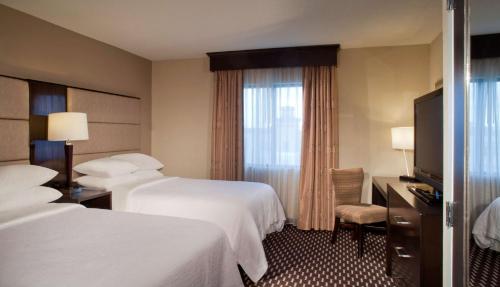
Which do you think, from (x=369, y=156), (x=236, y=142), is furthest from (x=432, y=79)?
(x=236, y=142)

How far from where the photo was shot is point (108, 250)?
1.45m

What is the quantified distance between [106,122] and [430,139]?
3.51m

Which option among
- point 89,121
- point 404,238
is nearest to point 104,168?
point 89,121

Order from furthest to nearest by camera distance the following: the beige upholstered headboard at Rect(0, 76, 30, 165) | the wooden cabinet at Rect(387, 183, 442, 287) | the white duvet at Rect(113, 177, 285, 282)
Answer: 1. the beige upholstered headboard at Rect(0, 76, 30, 165)
2. the white duvet at Rect(113, 177, 285, 282)
3. the wooden cabinet at Rect(387, 183, 442, 287)

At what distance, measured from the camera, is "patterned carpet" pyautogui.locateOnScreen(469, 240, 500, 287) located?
0.97 meters

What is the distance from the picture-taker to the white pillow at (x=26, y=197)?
2.05 meters

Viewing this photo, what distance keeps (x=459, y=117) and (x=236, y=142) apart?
3.30 metres

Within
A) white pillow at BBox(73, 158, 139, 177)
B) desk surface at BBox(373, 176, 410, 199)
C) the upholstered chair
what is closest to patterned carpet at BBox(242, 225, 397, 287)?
the upholstered chair

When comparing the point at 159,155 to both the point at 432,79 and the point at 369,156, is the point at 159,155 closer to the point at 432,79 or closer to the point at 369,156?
the point at 369,156

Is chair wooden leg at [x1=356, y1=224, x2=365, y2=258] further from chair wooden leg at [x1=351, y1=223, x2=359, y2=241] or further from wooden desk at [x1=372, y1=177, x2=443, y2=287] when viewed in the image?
wooden desk at [x1=372, y1=177, x2=443, y2=287]

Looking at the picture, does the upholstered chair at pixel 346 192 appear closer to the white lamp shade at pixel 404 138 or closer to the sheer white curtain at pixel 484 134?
the white lamp shade at pixel 404 138

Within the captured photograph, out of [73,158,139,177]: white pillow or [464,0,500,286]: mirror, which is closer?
[464,0,500,286]: mirror

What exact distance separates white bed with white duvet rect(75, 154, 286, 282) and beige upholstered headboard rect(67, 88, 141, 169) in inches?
12.2

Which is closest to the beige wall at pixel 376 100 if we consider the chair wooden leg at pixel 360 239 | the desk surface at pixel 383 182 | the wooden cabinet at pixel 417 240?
the desk surface at pixel 383 182
